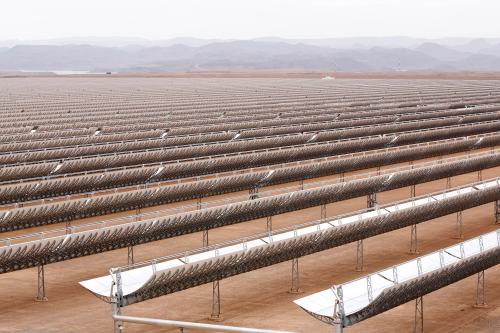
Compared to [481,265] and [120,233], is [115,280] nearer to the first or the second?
[120,233]

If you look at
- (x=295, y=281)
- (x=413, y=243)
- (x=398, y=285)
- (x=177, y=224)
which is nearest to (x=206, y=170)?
(x=413, y=243)

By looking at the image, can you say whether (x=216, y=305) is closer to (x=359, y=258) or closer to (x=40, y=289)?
(x=40, y=289)

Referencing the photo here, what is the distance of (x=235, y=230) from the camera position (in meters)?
40.9

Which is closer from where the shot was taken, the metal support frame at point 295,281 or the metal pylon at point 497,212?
the metal support frame at point 295,281

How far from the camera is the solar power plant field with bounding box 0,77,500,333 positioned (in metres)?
26.2

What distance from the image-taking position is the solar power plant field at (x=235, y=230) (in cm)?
2619

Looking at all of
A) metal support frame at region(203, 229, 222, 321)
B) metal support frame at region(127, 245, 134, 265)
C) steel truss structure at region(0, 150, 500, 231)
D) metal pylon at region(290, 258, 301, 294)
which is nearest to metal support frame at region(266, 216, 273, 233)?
steel truss structure at region(0, 150, 500, 231)

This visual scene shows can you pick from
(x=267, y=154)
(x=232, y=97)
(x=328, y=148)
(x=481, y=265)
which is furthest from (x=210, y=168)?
(x=232, y=97)

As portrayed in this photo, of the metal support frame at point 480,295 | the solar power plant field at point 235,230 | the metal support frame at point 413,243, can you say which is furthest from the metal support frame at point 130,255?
the metal support frame at point 480,295

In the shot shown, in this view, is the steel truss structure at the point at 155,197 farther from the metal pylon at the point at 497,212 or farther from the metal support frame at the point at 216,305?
the metal support frame at the point at 216,305

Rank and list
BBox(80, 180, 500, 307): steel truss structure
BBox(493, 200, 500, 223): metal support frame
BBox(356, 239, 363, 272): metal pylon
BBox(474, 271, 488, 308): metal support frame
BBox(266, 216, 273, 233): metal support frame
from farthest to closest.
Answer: BBox(493, 200, 500, 223): metal support frame < BBox(266, 216, 273, 233): metal support frame < BBox(356, 239, 363, 272): metal pylon < BBox(474, 271, 488, 308): metal support frame < BBox(80, 180, 500, 307): steel truss structure

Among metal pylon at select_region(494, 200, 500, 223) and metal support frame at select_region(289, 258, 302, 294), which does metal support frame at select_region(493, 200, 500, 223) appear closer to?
metal pylon at select_region(494, 200, 500, 223)

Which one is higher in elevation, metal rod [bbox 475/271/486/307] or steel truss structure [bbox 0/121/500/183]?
steel truss structure [bbox 0/121/500/183]

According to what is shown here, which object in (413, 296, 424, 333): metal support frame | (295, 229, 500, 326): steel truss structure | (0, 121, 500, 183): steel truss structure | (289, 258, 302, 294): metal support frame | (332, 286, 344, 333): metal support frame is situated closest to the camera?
(332, 286, 344, 333): metal support frame
